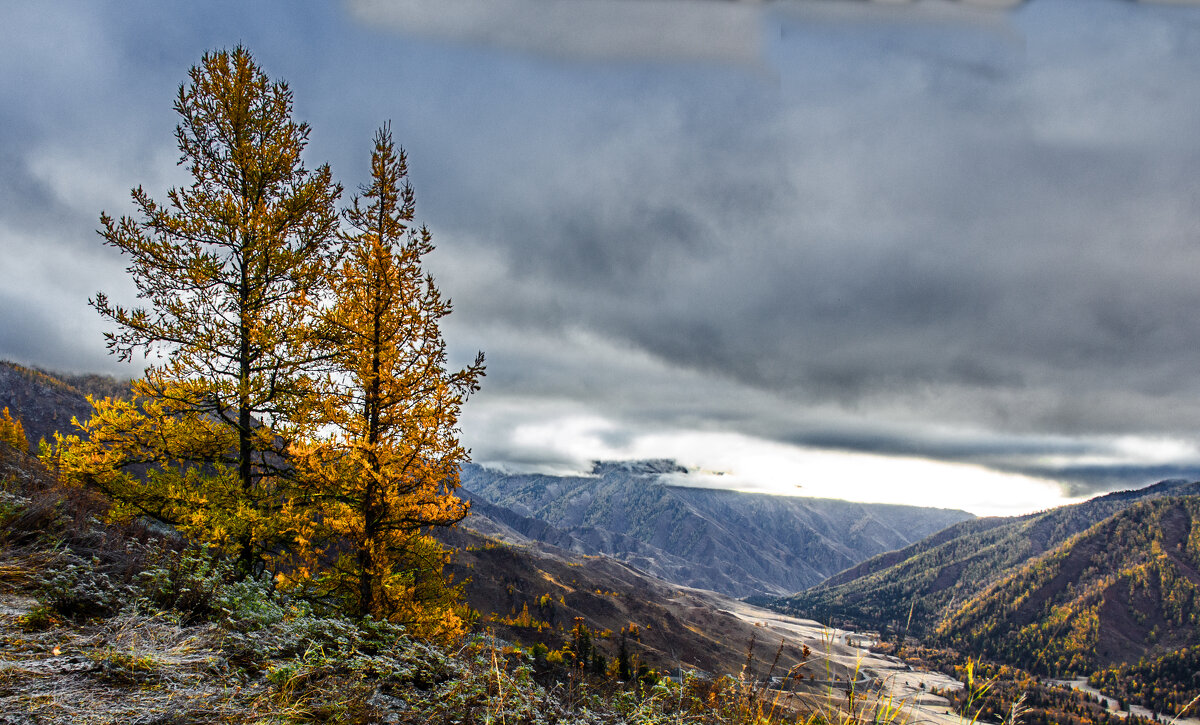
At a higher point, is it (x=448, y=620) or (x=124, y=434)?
(x=124, y=434)

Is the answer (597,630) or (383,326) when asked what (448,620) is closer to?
(383,326)

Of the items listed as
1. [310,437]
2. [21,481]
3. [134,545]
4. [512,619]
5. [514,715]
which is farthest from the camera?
[512,619]

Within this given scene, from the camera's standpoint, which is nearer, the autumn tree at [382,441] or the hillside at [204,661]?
the hillside at [204,661]

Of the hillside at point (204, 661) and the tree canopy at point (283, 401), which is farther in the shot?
the tree canopy at point (283, 401)

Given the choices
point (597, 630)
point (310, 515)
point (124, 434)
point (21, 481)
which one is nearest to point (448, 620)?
point (310, 515)

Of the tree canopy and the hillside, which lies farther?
the tree canopy

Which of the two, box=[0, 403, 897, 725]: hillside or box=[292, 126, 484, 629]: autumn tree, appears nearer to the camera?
box=[0, 403, 897, 725]: hillside

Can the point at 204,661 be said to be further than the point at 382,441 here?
No

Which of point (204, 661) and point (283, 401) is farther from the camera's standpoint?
point (283, 401)

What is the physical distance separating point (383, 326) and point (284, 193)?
4.89 m

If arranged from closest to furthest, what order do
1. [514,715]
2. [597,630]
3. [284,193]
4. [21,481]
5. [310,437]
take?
[514,715] → [310,437] → [21,481] → [284,193] → [597,630]

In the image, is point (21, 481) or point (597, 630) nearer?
point (21, 481)

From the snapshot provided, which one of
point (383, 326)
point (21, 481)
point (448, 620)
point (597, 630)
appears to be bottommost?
point (597, 630)

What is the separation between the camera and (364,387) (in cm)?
1290
